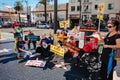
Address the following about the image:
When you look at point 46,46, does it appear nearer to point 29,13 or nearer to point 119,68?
point 119,68

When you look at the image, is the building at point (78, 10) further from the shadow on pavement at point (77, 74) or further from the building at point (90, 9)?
the shadow on pavement at point (77, 74)

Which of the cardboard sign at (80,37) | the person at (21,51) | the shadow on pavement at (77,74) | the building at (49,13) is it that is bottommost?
the shadow on pavement at (77,74)

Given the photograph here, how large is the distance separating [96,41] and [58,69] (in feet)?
5.52

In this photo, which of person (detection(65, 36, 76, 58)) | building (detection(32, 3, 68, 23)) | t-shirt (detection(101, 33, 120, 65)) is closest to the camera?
t-shirt (detection(101, 33, 120, 65))

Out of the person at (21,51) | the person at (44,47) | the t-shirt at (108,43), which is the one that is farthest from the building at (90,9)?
the t-shirt at (108,43)

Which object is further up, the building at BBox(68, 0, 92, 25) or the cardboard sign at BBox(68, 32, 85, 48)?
the building at BBox(68, 0, 92, 25)

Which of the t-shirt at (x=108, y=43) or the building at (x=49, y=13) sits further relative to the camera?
the building at (x=49, y=13)

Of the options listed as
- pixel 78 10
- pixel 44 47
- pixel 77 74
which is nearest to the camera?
pixel 77 74

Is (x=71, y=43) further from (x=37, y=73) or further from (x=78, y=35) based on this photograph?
(x=37, y=73)

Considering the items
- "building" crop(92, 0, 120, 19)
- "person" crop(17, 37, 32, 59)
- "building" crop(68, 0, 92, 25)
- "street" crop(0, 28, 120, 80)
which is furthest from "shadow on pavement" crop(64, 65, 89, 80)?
"building" crop(68, 0, 92, 25)

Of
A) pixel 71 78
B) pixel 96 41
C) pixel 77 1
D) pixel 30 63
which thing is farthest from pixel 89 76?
pixel 77 1

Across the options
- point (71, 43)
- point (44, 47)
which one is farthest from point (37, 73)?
point (44, 47)

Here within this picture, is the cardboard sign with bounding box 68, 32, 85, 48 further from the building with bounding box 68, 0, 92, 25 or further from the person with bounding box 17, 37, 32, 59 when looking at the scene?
the building with bounding box 68, 0, 92, 25

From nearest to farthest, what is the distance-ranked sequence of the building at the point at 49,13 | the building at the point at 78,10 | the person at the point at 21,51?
the person at the point at 21,51 < the building at the point at 78,10 < the building at the point at 49,13
